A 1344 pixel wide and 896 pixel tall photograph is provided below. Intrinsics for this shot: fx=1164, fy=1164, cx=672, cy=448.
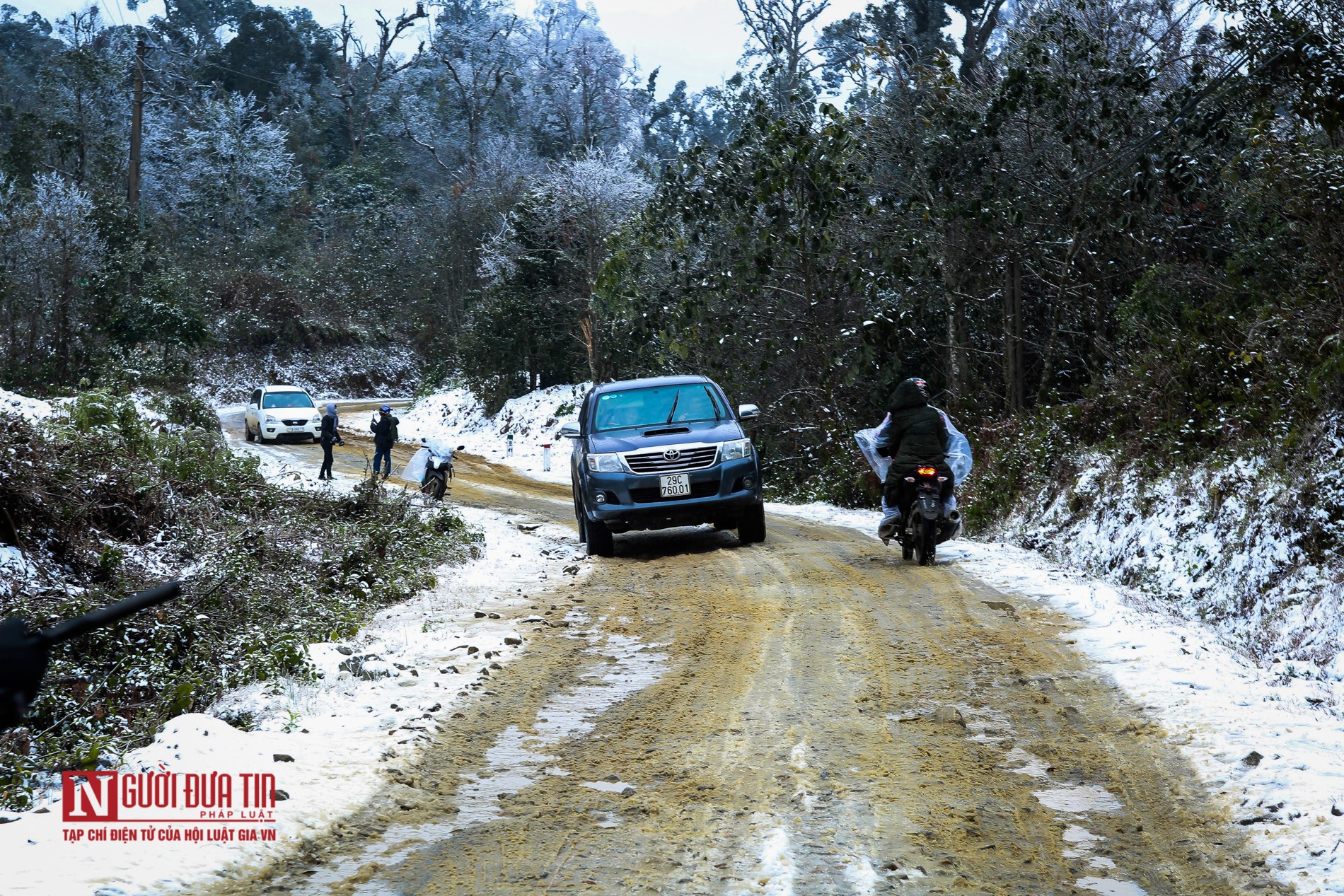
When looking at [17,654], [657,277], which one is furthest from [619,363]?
[17,654]

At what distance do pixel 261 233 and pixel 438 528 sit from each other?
173 ft

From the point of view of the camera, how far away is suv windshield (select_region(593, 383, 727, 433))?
13.6 meters

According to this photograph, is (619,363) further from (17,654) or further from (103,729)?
(17,654)

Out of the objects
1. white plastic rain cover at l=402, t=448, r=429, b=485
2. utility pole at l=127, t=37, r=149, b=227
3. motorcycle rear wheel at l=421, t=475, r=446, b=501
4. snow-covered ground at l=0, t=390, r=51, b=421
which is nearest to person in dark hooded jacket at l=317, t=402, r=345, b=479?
white plastic rain cover at l=402, t=448, r=429, b=485

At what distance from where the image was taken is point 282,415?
3303cm

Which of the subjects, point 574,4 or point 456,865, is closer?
point 456,865

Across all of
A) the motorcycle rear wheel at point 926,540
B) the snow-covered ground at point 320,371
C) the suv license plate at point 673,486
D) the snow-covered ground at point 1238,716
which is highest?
the snow-covered ground at point 320,371

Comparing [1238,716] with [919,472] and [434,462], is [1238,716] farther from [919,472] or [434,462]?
[434,462]

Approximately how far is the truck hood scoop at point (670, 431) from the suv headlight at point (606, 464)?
59 cm

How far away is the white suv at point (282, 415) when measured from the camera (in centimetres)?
3300

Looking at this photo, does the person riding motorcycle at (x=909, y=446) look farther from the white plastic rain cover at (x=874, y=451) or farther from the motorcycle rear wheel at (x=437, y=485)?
the motorcycle rear wheel at (x=437, y=485)

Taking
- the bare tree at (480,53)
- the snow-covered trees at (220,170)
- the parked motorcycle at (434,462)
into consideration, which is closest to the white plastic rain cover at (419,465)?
the parked motorcycle at (434,462)

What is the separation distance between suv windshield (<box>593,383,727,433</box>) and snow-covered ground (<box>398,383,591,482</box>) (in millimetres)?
13544

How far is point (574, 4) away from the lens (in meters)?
75.9
